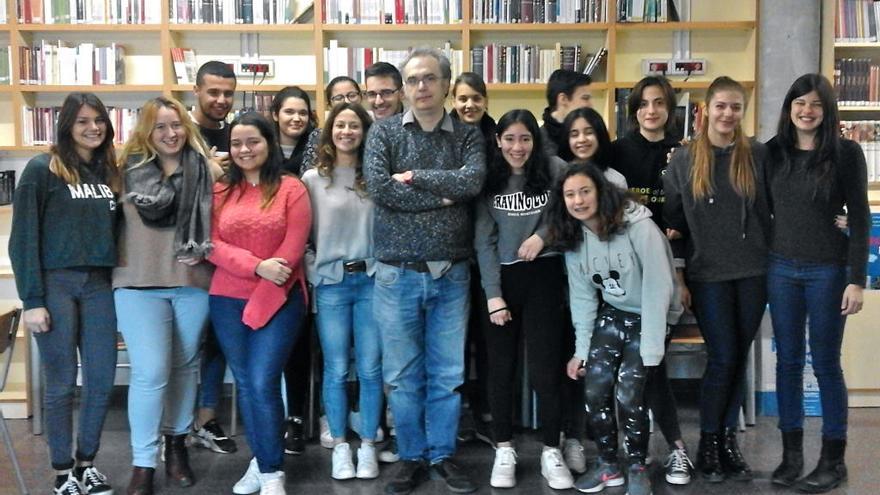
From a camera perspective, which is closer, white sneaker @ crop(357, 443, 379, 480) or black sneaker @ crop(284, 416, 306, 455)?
white sneaker @ crop(357, 443, 379, 480)

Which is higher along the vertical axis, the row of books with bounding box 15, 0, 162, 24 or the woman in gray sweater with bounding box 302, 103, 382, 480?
the row of books with bounding box 15, 0, 162, 24

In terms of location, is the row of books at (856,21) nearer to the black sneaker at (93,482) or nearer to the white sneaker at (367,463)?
the white sneaker at (367,463)

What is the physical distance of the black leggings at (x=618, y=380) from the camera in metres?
3.35

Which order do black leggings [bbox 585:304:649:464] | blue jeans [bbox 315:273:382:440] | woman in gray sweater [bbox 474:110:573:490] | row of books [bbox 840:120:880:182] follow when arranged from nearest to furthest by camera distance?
black leggings [bbox 585:304:649:464], woman in gray sweater [bbox 474:110:573:490], blue jeans [bbox 315:273:382:440], row of books [bbox 840:120:880:182]

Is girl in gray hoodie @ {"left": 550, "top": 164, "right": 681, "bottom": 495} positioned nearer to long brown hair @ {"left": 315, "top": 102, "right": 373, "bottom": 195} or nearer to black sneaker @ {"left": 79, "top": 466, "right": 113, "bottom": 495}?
long brown hair @ {"left": 315, "top": 102, "right": 373, "bottom": 195}

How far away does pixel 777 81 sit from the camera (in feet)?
16.8

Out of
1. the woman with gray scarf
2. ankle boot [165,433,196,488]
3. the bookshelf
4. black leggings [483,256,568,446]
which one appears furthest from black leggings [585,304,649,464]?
the bookshelf

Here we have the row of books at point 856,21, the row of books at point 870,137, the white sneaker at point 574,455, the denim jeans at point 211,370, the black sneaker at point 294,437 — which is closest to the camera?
the white sneaker at point 574,455

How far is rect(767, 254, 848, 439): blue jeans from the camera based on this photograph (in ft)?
11.1

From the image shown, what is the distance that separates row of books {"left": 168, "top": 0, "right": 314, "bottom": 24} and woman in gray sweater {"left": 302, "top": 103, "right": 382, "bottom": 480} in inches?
89.4

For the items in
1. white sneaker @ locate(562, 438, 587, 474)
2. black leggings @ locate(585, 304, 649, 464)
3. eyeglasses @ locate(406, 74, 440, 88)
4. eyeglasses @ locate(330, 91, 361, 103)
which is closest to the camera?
eyeglasses @ locate(406, 74, 440, 88)

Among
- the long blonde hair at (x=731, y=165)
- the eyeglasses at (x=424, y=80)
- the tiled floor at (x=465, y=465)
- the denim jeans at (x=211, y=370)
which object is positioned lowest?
the tiled floor at (x=465, y=465)

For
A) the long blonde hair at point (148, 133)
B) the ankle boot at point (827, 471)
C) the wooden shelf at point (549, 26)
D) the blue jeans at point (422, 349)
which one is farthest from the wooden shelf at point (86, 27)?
the ankle boot at point (827, 471)

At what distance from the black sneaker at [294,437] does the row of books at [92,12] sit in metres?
2.83
